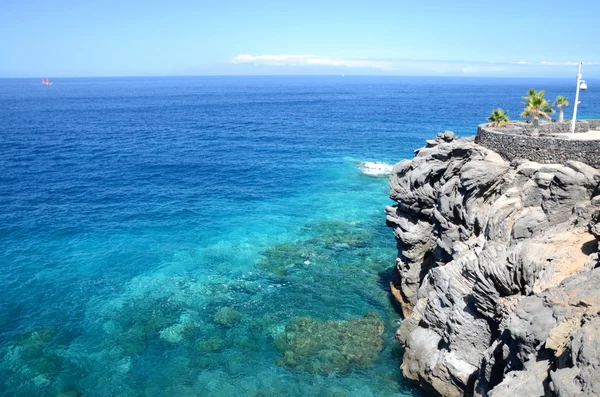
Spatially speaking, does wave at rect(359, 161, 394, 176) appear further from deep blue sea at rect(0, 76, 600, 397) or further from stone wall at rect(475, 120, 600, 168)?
stone wall at rect(475, 120, 600, 168)

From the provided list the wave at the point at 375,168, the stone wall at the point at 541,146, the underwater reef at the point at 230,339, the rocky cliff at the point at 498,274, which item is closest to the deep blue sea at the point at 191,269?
the underwater reef at the point at 230,339

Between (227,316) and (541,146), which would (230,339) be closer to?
(227,316)

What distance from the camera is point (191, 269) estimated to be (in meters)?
43.2

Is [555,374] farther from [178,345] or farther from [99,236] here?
[99,236]

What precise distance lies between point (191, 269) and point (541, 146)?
31.7m

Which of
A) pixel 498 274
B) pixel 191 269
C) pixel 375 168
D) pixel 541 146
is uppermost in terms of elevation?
pixel 541 146

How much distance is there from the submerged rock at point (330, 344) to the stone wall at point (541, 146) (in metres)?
16.4

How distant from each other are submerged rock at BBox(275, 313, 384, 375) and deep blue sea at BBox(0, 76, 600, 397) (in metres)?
0.13

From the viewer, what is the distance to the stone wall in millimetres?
29438

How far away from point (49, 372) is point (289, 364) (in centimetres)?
1579

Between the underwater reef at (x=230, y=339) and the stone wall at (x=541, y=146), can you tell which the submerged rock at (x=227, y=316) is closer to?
the underwater reef at (x=230, y=339)

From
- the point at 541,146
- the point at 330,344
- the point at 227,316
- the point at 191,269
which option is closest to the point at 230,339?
the point at 227,316

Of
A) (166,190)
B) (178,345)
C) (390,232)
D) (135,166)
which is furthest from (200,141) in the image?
(178,345)

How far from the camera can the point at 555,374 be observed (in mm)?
15172
